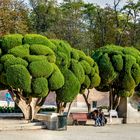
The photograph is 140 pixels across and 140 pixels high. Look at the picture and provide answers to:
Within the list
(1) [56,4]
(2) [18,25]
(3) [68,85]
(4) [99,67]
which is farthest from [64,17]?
(3) [68,85]

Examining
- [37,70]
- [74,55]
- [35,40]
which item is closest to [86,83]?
[74,55]

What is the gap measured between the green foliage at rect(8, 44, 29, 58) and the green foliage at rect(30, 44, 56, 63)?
0.31 m

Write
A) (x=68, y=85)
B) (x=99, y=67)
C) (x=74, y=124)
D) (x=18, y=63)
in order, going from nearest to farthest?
1. (x=18, y=63)
2. (x=68, y=85)
3. (x=74, y=124)
4. (x=99, y=67)

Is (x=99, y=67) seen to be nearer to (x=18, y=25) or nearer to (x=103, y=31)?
(x=18, y=25)

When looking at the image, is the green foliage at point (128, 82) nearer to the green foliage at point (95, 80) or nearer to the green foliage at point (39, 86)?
the green foliage at point (95, 80)

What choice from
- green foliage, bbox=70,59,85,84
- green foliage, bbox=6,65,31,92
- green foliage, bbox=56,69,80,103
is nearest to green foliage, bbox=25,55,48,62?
green foliage, bbox=6,65,31,92

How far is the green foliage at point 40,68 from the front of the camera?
22.0m

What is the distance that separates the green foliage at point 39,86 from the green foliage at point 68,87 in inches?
74.6

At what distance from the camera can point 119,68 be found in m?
28.6

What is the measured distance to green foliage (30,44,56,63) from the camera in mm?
22672

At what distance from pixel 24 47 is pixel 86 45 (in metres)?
38.4

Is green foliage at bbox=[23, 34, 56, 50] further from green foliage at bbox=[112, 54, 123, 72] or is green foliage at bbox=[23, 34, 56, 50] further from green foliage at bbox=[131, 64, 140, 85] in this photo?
green foliage at bbox=[131, 64, 140, 85]

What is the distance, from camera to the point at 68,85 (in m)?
24.0

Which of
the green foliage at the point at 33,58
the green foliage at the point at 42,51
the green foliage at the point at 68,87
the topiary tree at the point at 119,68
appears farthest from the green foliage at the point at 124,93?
the green foliage at the point at 33,58
